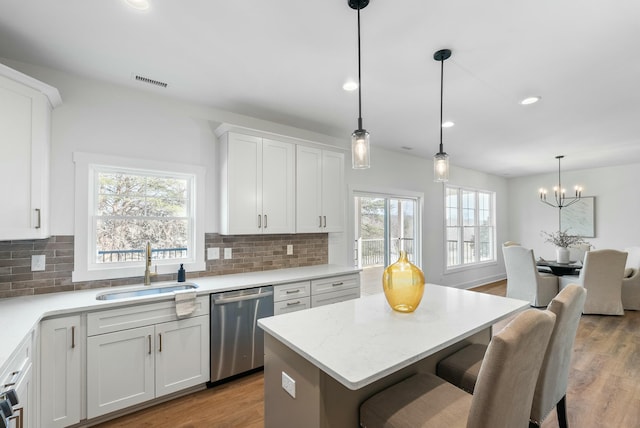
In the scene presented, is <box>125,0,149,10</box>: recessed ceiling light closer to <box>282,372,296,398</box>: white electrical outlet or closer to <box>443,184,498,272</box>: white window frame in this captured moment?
<box>282,372,296,398</box>: white electrical outlet

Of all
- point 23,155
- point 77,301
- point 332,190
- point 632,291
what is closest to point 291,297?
point 332,190

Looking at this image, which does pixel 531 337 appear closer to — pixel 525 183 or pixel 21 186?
pixel 21 186

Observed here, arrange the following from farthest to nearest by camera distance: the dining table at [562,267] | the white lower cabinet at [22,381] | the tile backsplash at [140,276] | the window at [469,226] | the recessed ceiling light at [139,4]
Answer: the window at [469,226]
the dining table at [562,267]
the tile backsplash at [140,276]
the recessed ceiling light at [139,4]
the white lower cabinet at [22,381]

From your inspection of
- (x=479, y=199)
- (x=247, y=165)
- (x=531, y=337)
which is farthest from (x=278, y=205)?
(x=479, y=199)

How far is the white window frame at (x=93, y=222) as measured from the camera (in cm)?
251

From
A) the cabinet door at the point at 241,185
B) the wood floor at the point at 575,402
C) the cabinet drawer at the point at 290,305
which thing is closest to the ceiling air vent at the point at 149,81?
the cabinet door at the point at 241,185

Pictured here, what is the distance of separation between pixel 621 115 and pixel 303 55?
12.1 ft

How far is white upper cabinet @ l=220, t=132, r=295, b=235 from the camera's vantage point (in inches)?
119

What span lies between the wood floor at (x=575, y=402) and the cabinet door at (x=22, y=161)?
1.52m

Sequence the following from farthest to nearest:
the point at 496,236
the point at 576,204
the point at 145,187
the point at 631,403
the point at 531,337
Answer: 1. the point at 496,236
2. the point at 576,204
3. the point at 145,187
4. the point at 631,403
5. the point at 531,337

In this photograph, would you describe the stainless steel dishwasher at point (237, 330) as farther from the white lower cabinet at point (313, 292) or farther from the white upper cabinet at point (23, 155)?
the white upper cabinet at point (23, 155)

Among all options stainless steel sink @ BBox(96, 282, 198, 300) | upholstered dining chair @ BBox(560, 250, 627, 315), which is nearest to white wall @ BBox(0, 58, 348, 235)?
stainless steel sink @ BBox(96, 282, 198, 300)

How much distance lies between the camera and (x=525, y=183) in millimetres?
7375

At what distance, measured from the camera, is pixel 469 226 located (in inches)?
261
